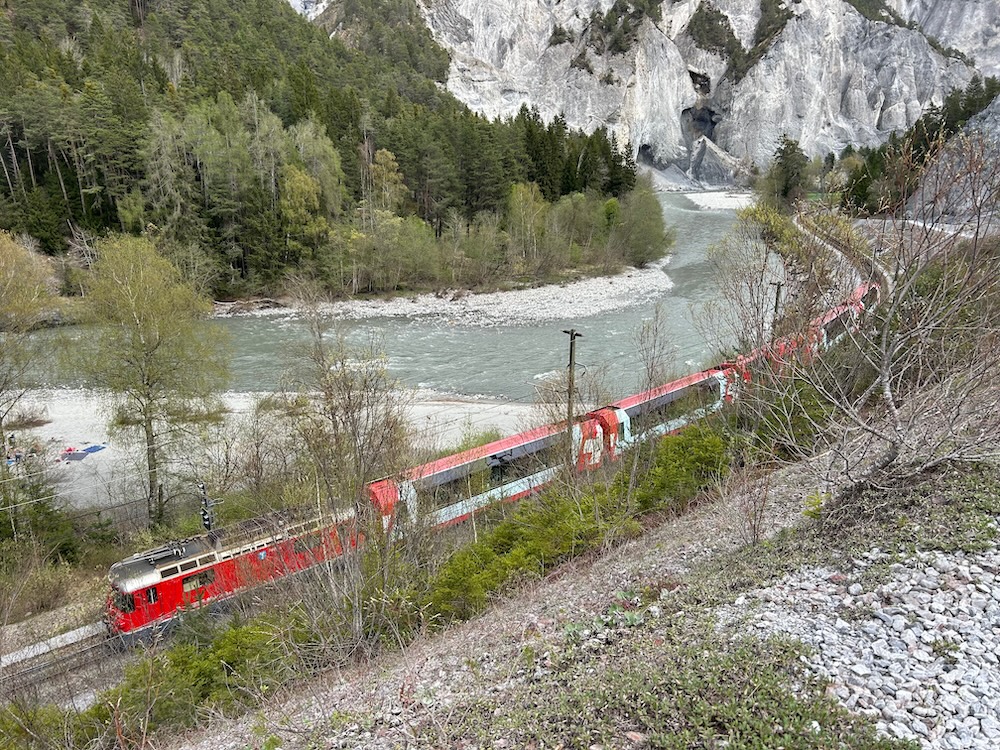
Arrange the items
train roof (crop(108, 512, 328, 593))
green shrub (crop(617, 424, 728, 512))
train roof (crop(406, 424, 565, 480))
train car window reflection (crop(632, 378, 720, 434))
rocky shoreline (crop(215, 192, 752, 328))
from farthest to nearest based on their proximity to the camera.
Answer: rocky shoreline (crop(215, 192, 752, 328))
train car window reflection (crop(632, 378, 720, 434))
train roof (crop(406, 424, 565, 480))
green shrub (crop(617, 424, 728, 512))
train roof (crop(108, 512, 328, 593))

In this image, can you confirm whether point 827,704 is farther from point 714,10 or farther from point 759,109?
point 714,10

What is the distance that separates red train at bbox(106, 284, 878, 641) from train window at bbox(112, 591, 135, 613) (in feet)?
0.05

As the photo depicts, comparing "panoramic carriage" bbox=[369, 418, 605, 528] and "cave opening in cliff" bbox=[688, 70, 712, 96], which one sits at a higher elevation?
"cave opening in cliff" bbox=[688, 70, 712, 96]

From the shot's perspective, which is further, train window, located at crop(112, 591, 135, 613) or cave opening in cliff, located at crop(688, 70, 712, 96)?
A: cave opening in cliff, located at crop(688, 70, 712, 96)

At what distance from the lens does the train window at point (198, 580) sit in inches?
411

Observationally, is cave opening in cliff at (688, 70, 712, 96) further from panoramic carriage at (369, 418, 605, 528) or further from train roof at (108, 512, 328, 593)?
train roof at (108, 512, 328, 593)

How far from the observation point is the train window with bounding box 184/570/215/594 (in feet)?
34.3

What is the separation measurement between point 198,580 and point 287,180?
114 feet

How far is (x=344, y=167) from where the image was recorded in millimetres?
44812

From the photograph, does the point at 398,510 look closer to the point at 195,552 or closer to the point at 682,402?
the point at 195,552

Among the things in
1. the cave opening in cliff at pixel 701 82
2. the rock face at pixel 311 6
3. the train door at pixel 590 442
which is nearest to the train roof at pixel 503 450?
the train door at pixel 590 442

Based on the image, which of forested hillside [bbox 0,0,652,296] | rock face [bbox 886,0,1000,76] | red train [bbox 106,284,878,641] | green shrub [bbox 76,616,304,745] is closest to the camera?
green shrub [bbox 76,616,304,745]

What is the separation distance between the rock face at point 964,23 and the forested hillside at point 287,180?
116638 millimetres

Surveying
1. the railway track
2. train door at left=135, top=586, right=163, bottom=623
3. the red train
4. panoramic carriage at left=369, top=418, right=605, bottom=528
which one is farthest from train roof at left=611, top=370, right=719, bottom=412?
the railway track
